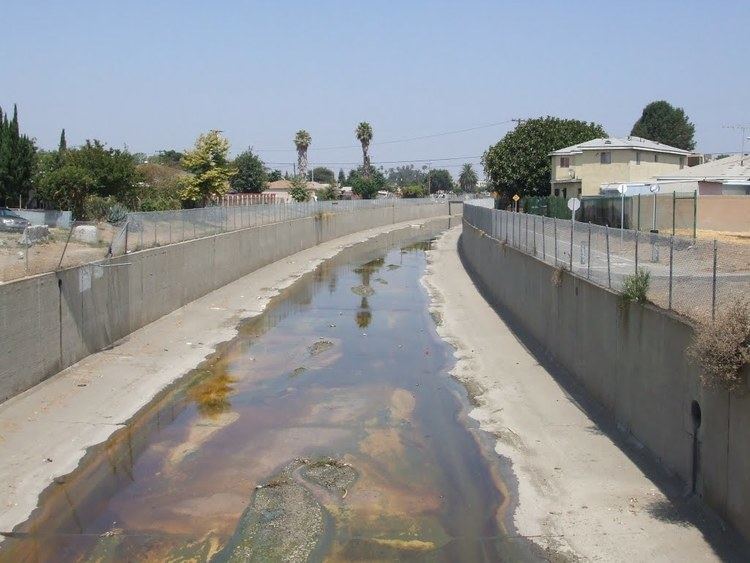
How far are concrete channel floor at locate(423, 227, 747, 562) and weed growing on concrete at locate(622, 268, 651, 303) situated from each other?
2.44 metres

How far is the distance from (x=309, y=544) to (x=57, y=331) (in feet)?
37.6

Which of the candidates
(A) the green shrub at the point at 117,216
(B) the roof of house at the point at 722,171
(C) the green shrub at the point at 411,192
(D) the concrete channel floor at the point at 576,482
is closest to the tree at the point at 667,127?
(C) the green shrub at the point at 411,192

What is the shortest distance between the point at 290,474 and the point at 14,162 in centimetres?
5117

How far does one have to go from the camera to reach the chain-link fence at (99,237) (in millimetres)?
20031

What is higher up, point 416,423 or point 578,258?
point 578,258

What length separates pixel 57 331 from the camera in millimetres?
19891

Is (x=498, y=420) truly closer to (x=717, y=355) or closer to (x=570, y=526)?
(x=570, y=526)

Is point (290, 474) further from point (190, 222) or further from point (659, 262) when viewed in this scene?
point (190, 222)

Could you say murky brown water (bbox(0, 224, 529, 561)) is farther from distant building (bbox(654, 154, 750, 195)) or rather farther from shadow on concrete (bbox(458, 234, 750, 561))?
distant building (bbox(654, 154, 750, 195))

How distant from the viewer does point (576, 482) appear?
12.9 metres

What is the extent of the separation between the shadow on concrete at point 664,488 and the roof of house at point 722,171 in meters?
31.9

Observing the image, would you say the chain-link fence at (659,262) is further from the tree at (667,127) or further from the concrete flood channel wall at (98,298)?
the tree at (667,127)

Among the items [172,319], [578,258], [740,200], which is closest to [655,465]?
[578,258]

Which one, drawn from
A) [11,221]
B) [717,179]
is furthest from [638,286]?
[717,179]
